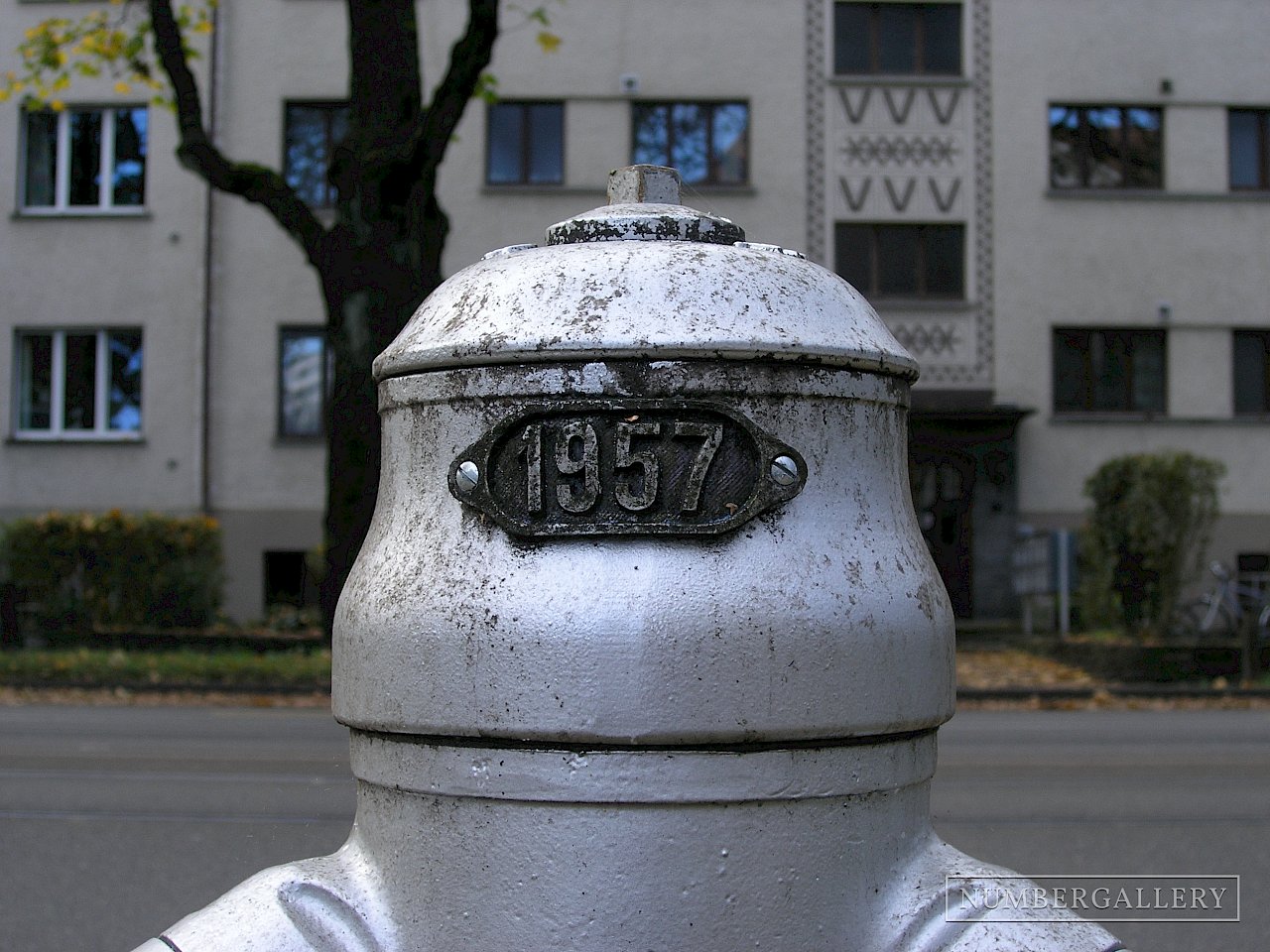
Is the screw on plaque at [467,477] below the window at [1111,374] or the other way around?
below

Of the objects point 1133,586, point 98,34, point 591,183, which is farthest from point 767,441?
point 591,183

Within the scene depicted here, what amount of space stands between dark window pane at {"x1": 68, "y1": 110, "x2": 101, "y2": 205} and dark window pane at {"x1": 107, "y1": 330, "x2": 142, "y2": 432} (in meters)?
2.04

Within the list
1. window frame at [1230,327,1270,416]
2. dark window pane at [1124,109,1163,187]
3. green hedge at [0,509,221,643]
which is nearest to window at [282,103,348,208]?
green hedge at [0,509,221,643]

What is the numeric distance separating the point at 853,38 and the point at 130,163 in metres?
10.5

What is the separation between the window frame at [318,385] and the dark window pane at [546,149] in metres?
3.75

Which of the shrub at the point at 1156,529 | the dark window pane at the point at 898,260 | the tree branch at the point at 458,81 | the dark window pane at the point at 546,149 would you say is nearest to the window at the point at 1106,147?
the dark window pane at the point at 898,260

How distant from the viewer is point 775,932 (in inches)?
65.1

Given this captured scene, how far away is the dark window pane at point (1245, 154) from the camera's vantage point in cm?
1942

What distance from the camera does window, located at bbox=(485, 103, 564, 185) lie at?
63.5ft

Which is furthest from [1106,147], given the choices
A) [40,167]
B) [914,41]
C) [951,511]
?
[40,167]

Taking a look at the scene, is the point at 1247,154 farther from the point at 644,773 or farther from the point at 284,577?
the point at 644,773

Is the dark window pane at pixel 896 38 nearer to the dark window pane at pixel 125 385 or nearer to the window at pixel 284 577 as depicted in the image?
the window at pixel 284 577

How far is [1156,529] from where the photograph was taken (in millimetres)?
13047

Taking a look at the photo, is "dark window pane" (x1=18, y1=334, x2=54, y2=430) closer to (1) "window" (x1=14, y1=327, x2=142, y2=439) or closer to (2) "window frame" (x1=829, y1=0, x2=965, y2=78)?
(1) "window" (x1=14, y1=327, x2=142, y2=439)
